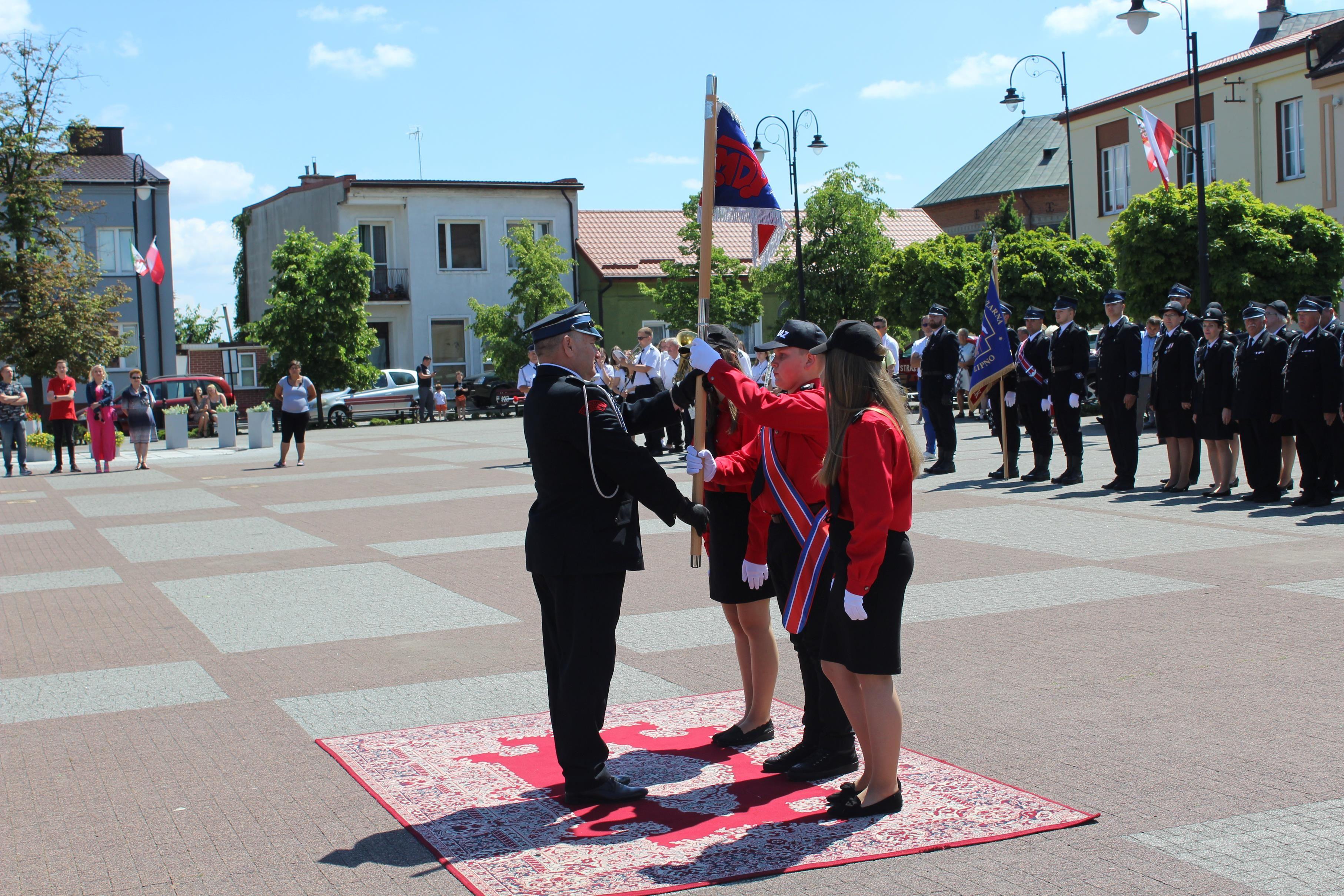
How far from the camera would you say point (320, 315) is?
38.8 meters

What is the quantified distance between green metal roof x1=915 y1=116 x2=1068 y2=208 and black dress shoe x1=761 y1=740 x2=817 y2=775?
68.5m

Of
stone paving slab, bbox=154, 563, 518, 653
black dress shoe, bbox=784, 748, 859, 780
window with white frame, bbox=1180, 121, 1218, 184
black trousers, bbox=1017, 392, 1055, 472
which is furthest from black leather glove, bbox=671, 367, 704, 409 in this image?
window with white frame, bbox=1180, 121, 1218, 184

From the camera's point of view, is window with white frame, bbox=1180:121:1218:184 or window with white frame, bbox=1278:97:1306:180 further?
window with white frame, bbox=1180:121:1218:184

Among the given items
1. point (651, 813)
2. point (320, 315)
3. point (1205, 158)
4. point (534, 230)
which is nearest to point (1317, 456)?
point (651, 813)

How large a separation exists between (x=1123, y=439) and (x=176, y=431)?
68.5ft

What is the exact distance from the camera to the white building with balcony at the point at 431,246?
1843 inches

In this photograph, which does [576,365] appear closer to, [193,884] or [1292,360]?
[193,884]

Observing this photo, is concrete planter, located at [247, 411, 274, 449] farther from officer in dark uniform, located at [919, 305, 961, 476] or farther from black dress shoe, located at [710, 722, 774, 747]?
black dress shoe, located at [710, 722, 774, 747]

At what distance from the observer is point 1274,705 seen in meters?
5.61

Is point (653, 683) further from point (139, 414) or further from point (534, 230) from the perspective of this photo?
point (534, 230)

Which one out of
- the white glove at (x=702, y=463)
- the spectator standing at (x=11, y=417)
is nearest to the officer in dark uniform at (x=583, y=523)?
the white glove at (x=702, y=463)

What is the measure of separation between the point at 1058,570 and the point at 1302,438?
14.8ft

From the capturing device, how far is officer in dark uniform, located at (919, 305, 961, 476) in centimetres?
1655

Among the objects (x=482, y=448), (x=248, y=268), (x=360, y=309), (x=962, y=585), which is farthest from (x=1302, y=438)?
(x=248, y=268)
